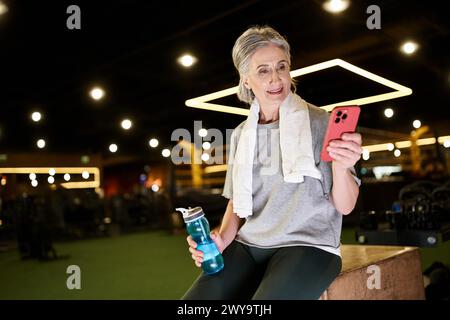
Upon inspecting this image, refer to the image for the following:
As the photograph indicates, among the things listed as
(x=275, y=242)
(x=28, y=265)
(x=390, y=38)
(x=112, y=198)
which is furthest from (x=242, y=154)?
(x=112, y=198)

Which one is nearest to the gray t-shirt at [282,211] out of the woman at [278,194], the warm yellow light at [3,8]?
the woman at [278,194]

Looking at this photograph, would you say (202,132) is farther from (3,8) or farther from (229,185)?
(3,8)

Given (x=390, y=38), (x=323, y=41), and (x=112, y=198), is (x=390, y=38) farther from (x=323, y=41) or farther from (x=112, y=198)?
(x=112, y=198)

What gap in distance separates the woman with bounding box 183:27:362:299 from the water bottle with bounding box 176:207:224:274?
0.07 ft

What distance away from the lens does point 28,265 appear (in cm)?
498

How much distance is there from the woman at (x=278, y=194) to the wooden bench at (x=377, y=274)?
0.49ft

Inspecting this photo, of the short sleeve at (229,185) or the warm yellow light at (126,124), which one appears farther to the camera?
the warm yellow light at (126,124)

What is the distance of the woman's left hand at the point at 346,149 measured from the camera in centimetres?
100

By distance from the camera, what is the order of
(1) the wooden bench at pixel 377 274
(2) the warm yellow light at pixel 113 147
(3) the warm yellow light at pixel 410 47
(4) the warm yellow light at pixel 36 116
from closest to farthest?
(1) the wooden bench at pixel 377 274 < (3) the warm yellow light at pixel 410 47 < (4) the warm yellow light at pixel 36 116 < (2) the warm yellow light at pixel 113 147

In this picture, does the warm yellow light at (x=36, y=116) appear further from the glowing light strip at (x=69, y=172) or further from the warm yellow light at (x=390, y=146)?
the warm yellow light at (x=390, y=146)
